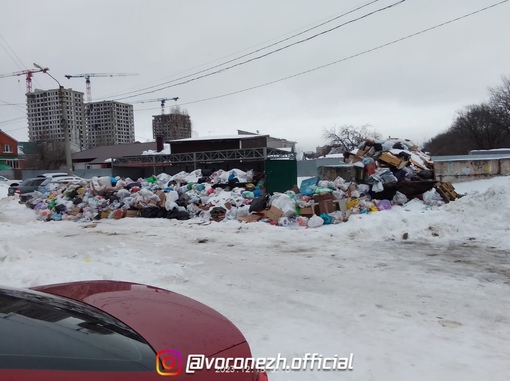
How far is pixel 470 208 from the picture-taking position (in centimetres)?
1053

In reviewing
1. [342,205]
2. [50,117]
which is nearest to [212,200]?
[342,205]

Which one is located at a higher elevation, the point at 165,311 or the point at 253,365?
the point at 165,311

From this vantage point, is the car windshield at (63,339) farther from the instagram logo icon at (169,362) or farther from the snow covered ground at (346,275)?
the snow covered ground at (346,275)

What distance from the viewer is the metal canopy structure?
29516 mm

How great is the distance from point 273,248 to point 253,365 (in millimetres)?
6702

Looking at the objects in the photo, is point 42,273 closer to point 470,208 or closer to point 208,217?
point 208,217

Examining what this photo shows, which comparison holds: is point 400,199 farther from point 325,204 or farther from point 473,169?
point 473,169

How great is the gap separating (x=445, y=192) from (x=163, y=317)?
11754 millimetres

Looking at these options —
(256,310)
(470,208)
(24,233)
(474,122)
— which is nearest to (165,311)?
(256,310)

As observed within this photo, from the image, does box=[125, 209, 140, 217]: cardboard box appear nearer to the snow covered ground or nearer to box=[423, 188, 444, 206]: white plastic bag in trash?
the snow covered ground

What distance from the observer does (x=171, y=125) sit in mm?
82438

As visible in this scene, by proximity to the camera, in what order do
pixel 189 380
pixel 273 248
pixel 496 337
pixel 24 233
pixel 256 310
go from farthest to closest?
pixel 24 233 → pixel 273 248 → pixel 256 310 → pixel 496 337 → pixel 189 380

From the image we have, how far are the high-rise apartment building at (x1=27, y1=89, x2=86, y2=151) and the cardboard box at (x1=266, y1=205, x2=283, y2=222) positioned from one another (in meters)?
51.2

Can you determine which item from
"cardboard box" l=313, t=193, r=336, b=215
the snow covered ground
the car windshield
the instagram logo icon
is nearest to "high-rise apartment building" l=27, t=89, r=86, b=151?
the snow covered ground
